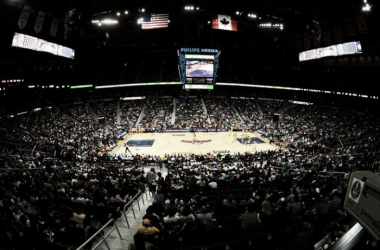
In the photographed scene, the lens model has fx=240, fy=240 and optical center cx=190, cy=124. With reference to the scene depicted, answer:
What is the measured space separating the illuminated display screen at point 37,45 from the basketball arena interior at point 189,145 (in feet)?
0.52

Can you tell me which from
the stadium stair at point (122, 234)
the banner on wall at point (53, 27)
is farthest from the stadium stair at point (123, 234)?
the banner on wall at point (53, 27)

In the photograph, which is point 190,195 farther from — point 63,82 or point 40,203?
point 63,82

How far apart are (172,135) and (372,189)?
38227 mm

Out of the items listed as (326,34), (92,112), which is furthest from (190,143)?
(92,112)

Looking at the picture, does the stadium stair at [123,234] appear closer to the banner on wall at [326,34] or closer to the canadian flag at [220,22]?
the banner on wall at [326,34]

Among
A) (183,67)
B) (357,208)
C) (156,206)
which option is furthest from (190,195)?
(183,67)

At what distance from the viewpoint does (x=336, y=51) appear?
29.5m

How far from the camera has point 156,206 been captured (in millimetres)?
8273

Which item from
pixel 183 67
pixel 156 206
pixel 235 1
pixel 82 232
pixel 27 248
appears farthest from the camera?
pixel 183 67

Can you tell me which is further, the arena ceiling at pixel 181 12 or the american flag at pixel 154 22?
the american flag at pixel 154 22

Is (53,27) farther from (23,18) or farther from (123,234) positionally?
(123,234)

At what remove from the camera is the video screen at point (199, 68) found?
34625 millimetres

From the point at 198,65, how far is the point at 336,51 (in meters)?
17.6

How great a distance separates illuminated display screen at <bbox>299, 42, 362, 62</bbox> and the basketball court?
45.7ft
